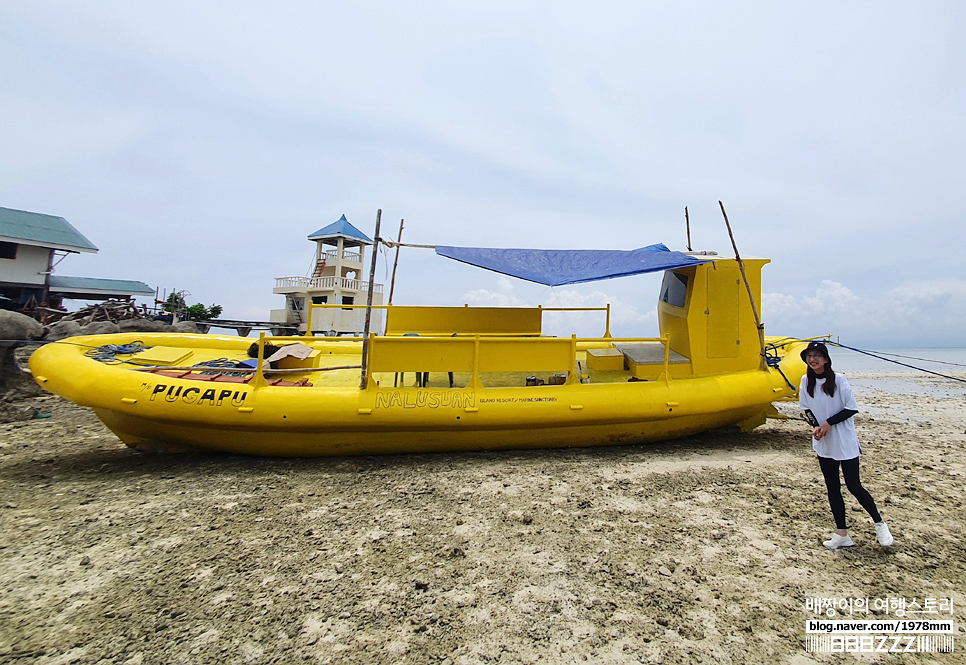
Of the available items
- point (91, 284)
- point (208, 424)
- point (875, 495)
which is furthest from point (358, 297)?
point (875, 495)

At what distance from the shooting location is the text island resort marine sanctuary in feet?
14.4

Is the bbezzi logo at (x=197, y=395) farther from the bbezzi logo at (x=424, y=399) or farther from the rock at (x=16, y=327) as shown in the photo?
the rock at (x=16, y=327)

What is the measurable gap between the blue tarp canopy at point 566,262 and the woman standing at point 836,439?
98.8 inches

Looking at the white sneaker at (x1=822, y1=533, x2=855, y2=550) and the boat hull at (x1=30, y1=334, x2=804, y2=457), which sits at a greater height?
the boat hull at (x1=30, y1=334, x2=804, y2=457)

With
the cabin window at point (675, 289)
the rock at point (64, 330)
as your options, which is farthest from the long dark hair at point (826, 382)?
the rock at point (64, 330)

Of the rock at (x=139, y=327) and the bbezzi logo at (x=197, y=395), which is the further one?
the rock at (x=139, y=327)

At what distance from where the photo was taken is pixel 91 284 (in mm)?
23734

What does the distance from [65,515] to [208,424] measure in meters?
1.25

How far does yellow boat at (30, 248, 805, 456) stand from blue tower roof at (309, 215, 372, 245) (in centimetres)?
2285

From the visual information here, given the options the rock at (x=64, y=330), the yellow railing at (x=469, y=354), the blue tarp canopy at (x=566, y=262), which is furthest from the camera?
the rock at (x=64, y=330)

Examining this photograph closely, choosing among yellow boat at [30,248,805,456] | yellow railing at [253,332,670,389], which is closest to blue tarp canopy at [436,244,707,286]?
yellow boat at [30,248,805,456]

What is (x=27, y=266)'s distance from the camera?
20531 millimetres

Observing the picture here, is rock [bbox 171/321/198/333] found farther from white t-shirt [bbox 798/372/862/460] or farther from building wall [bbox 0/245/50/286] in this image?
white t-shirt [bbox 798/372/862/460]

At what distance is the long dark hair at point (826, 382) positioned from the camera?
2.88 m
